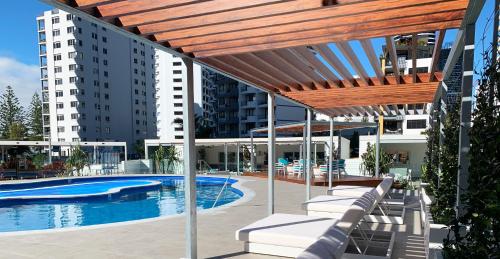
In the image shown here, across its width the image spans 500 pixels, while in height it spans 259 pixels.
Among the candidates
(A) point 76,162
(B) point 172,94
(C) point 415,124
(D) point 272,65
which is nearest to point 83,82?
(B) point 172,94

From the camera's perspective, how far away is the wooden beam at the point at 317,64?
4.58 metres

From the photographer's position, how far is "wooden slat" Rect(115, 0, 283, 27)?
3.00m

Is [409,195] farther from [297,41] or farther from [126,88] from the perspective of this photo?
[126,88]

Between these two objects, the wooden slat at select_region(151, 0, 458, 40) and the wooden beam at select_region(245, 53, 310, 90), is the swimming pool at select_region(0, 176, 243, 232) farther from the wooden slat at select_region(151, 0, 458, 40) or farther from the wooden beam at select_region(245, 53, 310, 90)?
the wooden slat at select_region(151, 0, 458, 40)

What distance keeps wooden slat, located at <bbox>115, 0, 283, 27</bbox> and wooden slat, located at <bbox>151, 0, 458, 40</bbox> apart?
0.30 m

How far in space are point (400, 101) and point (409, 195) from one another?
3.72m

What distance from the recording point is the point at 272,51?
4.59 metres

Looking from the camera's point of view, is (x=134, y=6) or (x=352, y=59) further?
(x=352, y=59)

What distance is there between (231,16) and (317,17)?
2.74ft

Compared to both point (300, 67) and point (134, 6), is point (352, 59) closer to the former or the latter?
point (300, 67)

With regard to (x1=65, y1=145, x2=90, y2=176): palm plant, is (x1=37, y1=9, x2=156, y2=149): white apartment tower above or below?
above

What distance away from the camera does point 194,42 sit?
4023mm

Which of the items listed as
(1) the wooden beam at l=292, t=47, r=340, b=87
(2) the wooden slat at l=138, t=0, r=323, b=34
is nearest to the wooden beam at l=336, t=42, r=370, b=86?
(1) the wooden beam at l=292, t=47, r=340, b=87

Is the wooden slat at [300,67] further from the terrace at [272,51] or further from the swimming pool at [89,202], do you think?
the swimming pool at [89,202]
